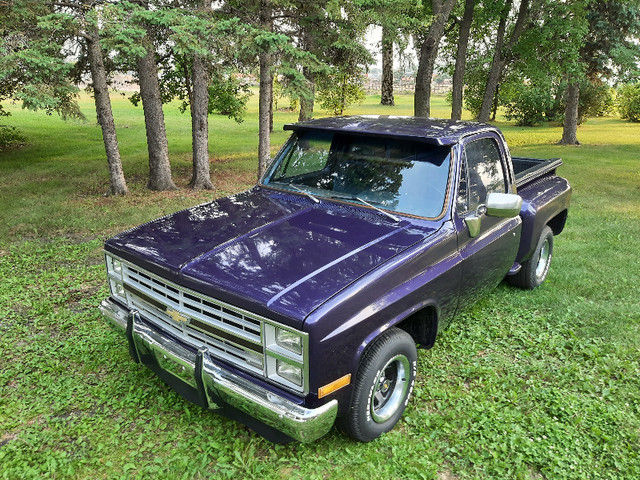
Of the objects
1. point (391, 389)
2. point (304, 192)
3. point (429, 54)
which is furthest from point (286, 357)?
point (429, 54)

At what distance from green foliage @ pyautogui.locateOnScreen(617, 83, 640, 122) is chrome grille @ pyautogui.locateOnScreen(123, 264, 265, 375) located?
127 ft

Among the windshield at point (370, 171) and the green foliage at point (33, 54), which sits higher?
the green foliage at point (33, 54)

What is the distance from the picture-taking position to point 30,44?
26.5ft

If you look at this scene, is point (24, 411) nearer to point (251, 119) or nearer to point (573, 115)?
point (573, 115)

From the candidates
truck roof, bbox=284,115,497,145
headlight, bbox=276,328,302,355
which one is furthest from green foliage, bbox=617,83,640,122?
headlight, bbox=276,328,302,355

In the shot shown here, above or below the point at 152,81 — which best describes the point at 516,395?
below

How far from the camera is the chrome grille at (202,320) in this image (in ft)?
9.30

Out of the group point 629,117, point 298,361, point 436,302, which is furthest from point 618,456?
point 629,117

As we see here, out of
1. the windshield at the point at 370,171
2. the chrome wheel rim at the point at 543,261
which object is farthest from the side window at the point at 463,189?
the chrome wheel rim at the point at 543,261

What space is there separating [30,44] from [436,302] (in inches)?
320

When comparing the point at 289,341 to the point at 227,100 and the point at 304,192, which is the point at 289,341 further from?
the point at 227,100

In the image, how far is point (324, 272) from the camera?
9.68ft

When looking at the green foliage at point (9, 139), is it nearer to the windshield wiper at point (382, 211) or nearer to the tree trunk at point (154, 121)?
the tree trunk at point (154, 121)

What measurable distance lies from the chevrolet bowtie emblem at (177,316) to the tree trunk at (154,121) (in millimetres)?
8328
